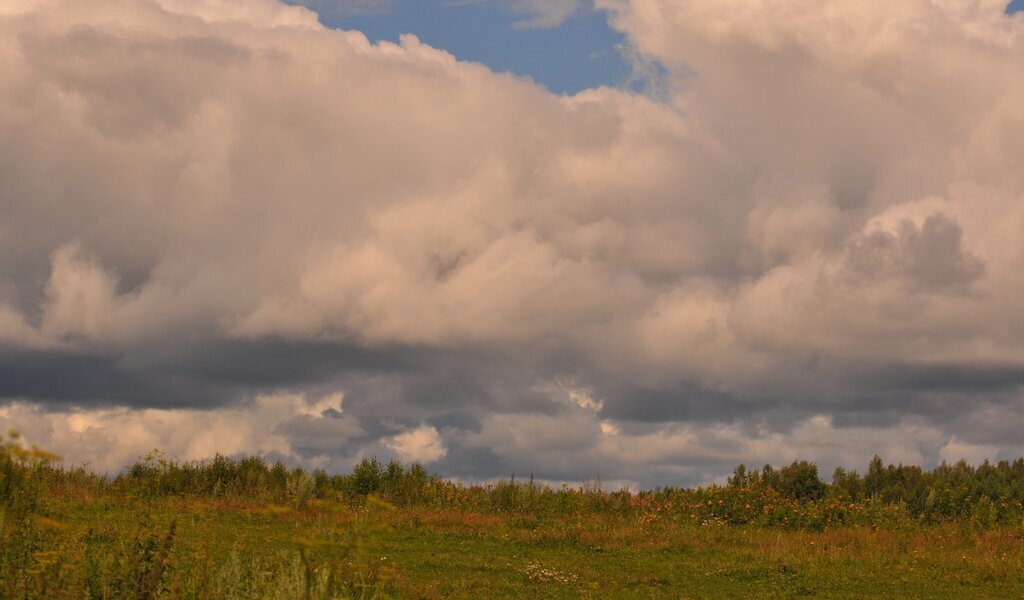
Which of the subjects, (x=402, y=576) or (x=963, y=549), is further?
(x=963, y=549)

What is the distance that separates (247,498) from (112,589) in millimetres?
22044

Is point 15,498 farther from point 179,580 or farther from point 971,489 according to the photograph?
point 971,489

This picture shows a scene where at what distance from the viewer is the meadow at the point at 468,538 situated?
9.43 meters

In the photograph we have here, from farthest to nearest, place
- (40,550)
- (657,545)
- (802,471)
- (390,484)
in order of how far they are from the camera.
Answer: (802,471)
(390,484)
(657,545)
(40,550)

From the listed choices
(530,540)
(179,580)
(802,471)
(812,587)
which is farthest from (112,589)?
(802,471)

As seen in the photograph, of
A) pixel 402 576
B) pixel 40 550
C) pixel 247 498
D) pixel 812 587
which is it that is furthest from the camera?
pixel 247 498

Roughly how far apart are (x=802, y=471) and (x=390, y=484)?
691 inches

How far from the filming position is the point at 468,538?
2448 centimetres

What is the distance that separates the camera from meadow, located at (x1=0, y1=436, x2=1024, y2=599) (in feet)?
30.9

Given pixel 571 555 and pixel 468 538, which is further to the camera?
pixel 468 538

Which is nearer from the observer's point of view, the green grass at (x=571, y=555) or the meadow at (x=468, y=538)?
the meadow at (x=468, y=538)

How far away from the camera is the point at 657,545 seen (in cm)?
2408

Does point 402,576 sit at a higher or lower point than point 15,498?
lower

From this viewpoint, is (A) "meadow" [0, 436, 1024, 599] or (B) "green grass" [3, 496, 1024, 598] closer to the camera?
(A) "meadow" [0, 436, 1024, 599]
